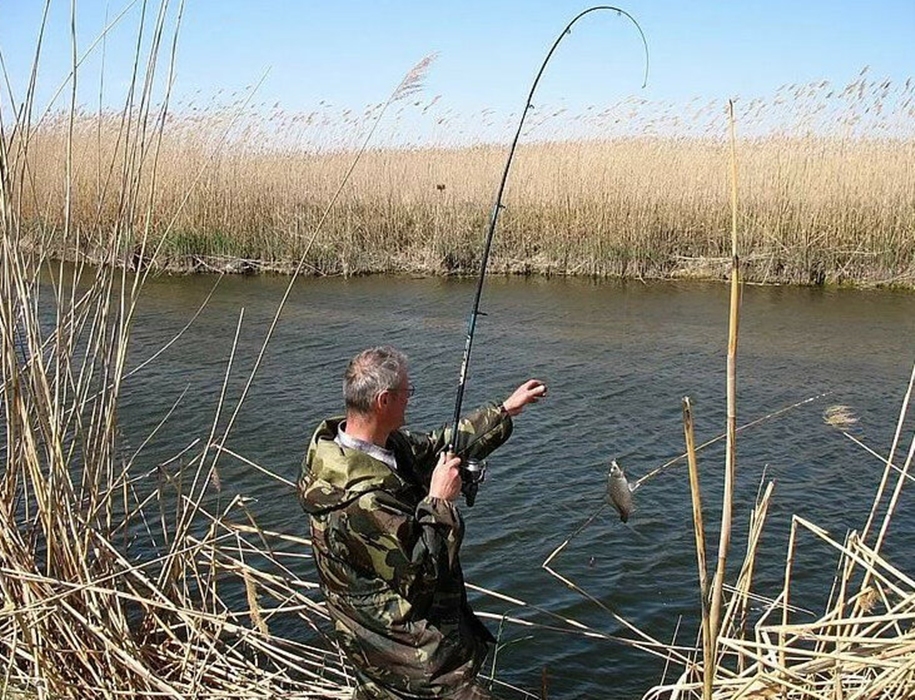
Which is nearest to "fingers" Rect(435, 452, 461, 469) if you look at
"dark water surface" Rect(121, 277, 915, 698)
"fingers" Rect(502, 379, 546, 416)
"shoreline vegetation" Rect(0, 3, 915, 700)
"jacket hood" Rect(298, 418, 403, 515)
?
"jacket hood" Rect(298, 418, 403, 515)

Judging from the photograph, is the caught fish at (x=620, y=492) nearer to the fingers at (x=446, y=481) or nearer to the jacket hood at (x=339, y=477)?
the fingers at (x=446, y=481)

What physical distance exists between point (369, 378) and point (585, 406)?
5296mm

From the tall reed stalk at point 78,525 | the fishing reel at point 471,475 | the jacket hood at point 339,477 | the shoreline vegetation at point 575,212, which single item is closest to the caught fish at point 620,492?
the fishing reel at point 471,475

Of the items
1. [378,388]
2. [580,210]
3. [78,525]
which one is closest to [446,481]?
[378,388]

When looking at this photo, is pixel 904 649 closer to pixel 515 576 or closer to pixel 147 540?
pixel 515 576

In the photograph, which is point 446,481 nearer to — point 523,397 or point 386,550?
point 386,550

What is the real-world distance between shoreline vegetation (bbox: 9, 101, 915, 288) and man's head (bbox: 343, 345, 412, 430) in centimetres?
983

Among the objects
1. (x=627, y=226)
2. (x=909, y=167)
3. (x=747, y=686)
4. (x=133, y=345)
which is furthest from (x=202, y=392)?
(x=909, y=167)

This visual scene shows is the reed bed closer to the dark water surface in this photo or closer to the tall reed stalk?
the dark water surface

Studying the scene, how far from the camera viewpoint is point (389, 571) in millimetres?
2270

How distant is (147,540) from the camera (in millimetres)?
4965

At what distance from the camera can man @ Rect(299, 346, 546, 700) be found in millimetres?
2271

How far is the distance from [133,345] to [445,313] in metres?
3.50

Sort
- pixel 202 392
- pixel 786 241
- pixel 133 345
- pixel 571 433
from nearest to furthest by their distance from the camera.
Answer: pixel 571 433 → pixel 202 392 → pixel 133 345 → pixel 786 241
